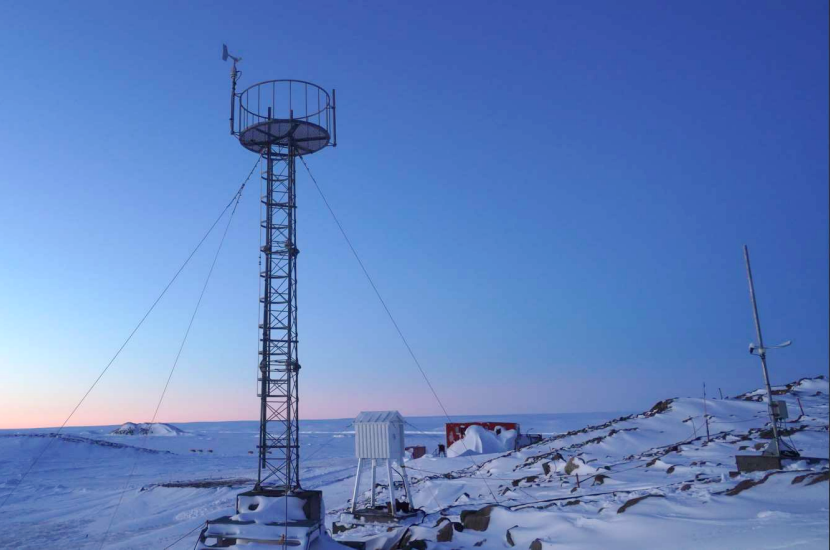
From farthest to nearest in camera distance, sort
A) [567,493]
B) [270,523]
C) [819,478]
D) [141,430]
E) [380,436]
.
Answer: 1. [141,430]
2. [380,436]
3. [567,493]
4. [270,523]
5. [819,478]

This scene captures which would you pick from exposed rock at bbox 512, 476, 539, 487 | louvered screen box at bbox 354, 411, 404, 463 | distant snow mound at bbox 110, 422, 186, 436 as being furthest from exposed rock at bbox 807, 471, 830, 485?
distant snow mound at bbox 110, 422, 186, 436

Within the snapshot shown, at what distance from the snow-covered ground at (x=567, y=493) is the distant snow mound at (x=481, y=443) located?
14.2 ft

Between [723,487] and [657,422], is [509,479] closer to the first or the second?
[657,422]

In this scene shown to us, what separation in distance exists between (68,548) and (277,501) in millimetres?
11607

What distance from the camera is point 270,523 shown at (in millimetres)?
14609

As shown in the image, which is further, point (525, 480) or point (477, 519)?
point (525, 480)

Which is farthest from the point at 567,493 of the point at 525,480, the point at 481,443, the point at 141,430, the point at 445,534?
the point at 141,430

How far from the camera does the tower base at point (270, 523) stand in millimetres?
14172

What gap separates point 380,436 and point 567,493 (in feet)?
21.3

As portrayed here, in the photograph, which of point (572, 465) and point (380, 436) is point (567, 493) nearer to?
point (572, 465)

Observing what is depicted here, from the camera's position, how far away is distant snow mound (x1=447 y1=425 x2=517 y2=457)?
4294 cm

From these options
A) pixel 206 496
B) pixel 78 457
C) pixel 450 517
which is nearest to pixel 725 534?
pixel 450 517

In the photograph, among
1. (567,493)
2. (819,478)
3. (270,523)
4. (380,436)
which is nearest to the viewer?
(819,478)

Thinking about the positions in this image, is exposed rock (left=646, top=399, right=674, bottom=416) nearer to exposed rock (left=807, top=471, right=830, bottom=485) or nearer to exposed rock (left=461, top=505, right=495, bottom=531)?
exposed rock (left=461, top=505, right=495, bottom=531)
